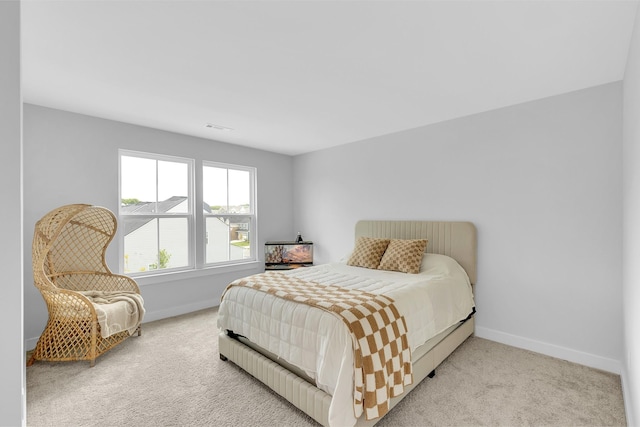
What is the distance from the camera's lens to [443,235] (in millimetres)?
3447

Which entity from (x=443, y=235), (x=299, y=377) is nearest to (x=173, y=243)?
(x=299, y=377)

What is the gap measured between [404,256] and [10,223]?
3055 millimetres

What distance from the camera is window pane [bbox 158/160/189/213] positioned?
3.94 meters

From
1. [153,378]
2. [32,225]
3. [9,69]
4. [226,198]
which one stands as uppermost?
[9,69]

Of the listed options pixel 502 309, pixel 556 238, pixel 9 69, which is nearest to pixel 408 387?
pixel 502 309

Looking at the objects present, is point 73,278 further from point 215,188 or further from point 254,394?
point 254,394

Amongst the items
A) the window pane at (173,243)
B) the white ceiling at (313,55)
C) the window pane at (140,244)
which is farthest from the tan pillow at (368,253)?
the window pane at (140,244)

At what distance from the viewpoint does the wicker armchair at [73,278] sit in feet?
8.41

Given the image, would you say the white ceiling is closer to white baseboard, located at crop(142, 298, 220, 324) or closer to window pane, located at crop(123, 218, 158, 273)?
window pane, located at crop(123, 218, 158, 273)

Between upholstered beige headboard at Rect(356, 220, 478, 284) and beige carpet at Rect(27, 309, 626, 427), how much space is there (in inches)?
37.3

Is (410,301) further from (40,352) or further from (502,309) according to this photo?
(40,352)

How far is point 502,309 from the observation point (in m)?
3.10

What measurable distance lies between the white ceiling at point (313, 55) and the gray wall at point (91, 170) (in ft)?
0.84

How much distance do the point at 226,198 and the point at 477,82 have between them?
12.0 feet
